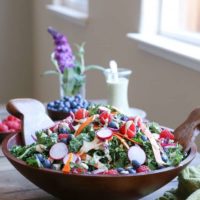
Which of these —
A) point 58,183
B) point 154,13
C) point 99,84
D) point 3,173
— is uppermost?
point 154,13

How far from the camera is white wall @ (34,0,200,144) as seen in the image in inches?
69.8

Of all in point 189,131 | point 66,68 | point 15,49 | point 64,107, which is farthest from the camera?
point 15,49

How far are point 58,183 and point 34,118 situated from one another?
31 centimetres

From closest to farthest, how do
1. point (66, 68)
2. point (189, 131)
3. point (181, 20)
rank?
point (189, 131) < point (66, 68) < point (181, 20)

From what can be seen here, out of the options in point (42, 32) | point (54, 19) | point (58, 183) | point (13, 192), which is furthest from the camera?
point (42, 32)

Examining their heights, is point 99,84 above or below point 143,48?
below

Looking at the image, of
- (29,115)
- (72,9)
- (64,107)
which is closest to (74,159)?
(29,115)

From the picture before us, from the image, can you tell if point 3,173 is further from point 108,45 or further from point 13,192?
point 108,45

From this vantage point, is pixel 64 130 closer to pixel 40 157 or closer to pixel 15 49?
pixel 40 157

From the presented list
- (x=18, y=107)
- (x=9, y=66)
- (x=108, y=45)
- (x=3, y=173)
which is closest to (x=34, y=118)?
(x=18, y=107)

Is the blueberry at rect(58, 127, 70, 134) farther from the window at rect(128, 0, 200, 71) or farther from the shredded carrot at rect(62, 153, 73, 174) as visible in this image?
the window at rect(128, 0, 200, 71)

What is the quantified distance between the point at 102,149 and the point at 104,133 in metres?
0.03

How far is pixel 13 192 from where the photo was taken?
1.05 meters

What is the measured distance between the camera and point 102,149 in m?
0.93
